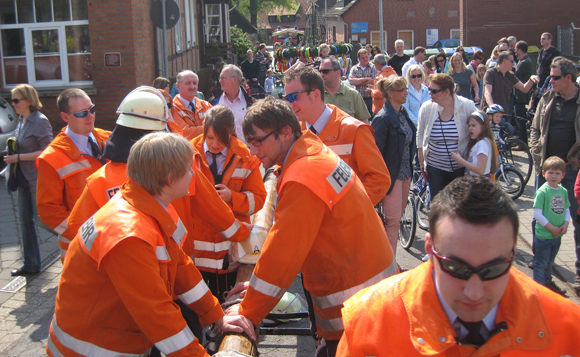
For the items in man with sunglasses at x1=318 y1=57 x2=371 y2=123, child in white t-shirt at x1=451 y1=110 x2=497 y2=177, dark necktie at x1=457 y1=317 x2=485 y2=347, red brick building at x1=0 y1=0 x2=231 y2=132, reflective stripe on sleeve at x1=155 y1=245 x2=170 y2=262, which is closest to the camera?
dark necktie at x1=457 y1=317 x2=485 y2=347

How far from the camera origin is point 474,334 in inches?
65.7

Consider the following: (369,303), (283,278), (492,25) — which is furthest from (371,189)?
(492,25)

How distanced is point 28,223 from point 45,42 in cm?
674

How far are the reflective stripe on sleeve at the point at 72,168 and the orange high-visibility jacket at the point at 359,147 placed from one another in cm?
195

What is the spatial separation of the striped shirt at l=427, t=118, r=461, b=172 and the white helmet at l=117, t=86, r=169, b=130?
3.52m

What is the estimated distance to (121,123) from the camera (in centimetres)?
331

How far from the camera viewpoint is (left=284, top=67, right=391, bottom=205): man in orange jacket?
414 centimetres

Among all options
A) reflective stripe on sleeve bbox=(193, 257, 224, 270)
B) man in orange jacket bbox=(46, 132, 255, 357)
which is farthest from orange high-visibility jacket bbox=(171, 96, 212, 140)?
man in orange jacket bbox=(46, 132, 255, 357)

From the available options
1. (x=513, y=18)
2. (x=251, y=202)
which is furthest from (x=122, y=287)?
(x=513, y=18)

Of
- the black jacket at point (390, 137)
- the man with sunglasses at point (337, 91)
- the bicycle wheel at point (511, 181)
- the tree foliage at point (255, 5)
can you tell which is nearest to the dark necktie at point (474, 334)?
the black jacket at point (390, 137)

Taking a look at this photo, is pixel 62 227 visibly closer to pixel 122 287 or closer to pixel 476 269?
pixel 122 287

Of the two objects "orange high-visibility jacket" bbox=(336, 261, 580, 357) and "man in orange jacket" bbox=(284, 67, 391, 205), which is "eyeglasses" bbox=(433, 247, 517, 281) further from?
"man in orange jacket" bbox=(284, 67, 391, 205)

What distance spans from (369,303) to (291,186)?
0.86 meters

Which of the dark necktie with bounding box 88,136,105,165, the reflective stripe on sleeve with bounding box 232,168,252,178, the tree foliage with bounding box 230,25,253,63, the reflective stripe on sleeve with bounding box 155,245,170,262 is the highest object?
the tree foliage with bounding box 230,25,253,63
